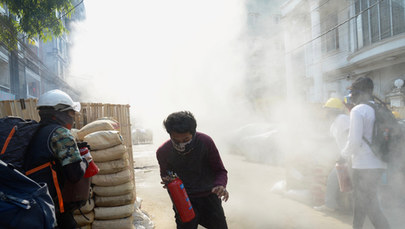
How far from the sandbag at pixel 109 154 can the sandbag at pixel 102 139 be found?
4 cm

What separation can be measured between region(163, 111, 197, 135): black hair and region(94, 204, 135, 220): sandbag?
1.55 meters

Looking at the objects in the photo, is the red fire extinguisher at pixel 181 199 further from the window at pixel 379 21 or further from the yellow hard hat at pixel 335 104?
the window at pixel 379 21

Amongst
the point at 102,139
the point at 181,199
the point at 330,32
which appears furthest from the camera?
the point at 330,32

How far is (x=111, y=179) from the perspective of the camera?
9.89 feet

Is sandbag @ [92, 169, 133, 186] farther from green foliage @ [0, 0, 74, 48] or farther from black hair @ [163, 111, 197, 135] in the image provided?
green foliage @ [0, 0, 74, 48]

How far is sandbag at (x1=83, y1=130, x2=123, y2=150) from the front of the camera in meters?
2.92

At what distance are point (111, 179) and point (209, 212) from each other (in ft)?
4.73

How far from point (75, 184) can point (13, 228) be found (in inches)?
22.9

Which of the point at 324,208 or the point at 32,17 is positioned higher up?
the point at 32,17

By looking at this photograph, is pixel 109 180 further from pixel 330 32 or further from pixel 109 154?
pixel 330 32

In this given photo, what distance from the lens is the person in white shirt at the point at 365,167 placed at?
7.98 ft

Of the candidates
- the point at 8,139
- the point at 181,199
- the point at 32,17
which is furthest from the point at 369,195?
the point at 32,17

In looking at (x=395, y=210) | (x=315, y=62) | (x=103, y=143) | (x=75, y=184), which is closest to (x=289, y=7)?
(x=315, y=62)

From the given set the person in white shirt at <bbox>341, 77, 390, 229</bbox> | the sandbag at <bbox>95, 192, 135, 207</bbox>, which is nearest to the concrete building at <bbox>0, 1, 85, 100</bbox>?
the sandbag at <bbox>95, 192, 135, 207</bbox>
